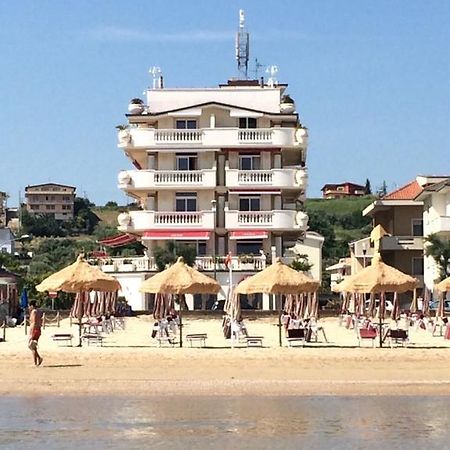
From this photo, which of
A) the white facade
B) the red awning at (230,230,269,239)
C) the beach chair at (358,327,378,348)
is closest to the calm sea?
the beach chair at (358,327,378,348)

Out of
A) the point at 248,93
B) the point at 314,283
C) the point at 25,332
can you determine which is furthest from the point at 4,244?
the point at 314,283

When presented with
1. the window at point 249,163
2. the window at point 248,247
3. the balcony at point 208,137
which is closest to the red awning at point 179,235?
the window at point 248,247

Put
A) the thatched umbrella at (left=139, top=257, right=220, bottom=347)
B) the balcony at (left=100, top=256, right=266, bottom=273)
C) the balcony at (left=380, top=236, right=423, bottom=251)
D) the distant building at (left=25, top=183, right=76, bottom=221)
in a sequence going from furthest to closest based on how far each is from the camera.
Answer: the distant building at (left=25, top=183, right=76, bottom=221) < the balcony at (left=380, top=236, right=423, bottom=251) < the balcony at (left=100, top=256, right=266, bottom=273) < the thatched umbrella at (left=139, top=257, right=220, bottom=347)

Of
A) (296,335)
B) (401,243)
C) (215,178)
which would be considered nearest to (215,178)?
(215,178)

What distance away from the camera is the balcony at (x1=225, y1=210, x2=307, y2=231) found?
5928cm

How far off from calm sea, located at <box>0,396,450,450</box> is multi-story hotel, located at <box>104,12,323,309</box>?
119ft

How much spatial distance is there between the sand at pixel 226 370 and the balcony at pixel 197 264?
74.4ft

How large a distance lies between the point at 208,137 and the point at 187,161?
5.69 ft

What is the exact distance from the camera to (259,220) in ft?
195

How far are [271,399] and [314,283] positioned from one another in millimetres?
8020

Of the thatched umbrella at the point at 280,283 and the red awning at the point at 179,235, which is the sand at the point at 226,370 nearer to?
the thatched umbrella at the point at 280,283

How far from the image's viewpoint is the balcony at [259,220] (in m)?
59.3

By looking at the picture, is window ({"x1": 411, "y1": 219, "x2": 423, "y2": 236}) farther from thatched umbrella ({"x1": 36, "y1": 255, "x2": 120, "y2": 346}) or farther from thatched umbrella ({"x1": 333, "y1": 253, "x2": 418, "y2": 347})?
thatched umbrella ({"x1": 36, "y1": 255, "x2": 120, "y2": 346})

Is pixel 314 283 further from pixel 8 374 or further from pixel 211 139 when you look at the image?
pixel 211 139
